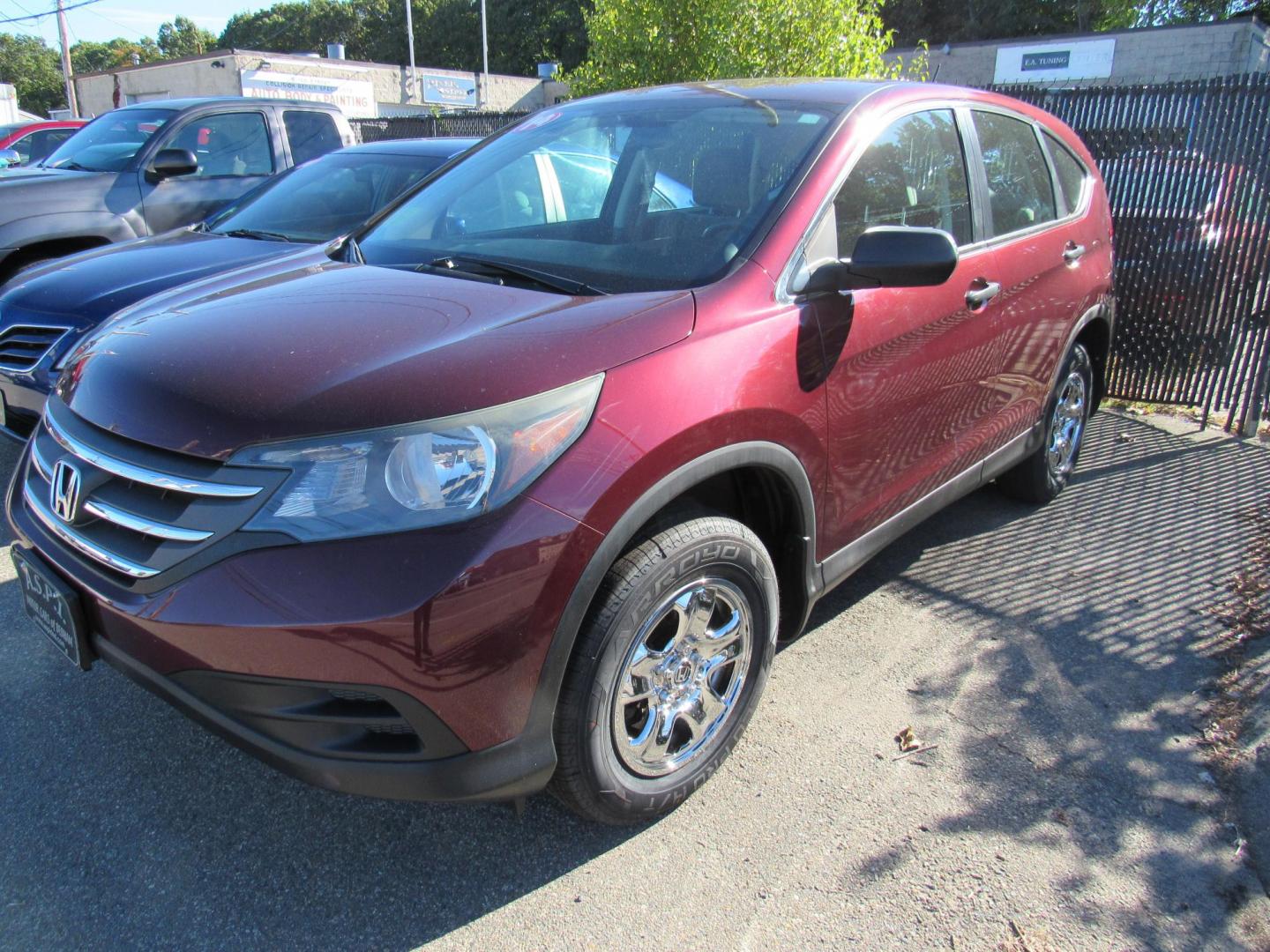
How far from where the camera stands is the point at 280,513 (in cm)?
187

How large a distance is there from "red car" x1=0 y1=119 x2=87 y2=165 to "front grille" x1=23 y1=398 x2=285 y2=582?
56.8 ft

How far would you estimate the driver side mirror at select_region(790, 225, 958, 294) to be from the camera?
251 cm

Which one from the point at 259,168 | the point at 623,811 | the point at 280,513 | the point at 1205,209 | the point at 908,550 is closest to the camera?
the point at 280,513

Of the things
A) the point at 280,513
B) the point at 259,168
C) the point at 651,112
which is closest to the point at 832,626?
the point at 651,112

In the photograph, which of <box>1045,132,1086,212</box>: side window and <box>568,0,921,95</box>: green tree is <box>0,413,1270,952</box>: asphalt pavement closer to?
<box>1045,132,1086,212</box>: side window

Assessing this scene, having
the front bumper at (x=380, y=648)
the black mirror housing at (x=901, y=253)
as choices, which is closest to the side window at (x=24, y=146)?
the front bumper at (x=380, y=648)

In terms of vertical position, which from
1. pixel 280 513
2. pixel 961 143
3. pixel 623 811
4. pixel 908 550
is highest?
pixel 961 143

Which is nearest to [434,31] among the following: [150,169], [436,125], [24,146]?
[24,146]

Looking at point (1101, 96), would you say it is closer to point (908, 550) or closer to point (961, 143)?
point (961, 143)

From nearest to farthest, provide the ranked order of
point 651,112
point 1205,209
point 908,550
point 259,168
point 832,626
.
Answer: point 651,112
point 832,626
point 908,550
point 1205,209
point 259,168

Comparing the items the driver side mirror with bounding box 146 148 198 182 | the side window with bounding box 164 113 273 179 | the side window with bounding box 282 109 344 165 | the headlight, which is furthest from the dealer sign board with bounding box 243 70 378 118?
the headlight

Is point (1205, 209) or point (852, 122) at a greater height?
point (852, 122)

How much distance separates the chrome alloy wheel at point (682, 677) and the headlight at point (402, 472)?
0.57m

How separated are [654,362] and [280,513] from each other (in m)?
0.89
